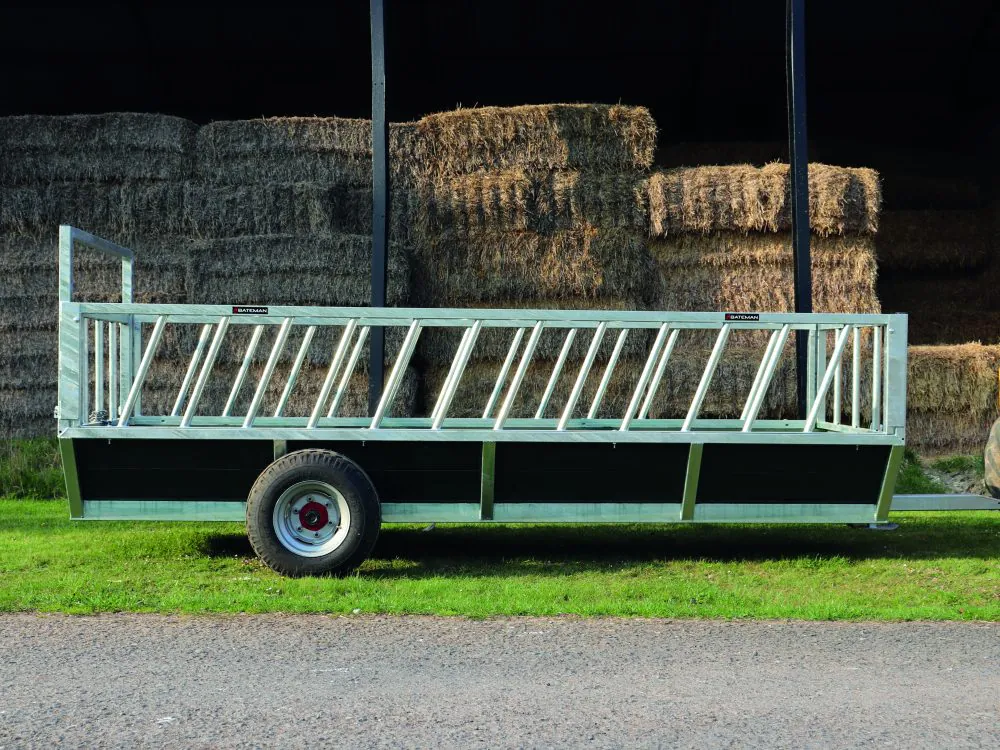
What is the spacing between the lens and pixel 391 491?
277 inches

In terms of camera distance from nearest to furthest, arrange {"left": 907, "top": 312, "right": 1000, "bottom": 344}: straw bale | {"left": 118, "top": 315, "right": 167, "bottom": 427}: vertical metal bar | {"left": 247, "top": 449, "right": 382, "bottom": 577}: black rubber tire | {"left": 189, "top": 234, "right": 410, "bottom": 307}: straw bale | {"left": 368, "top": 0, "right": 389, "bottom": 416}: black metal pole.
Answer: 1. {"left": 247, "top": 449, "right": 382, "bottom": 577}: black rubber tire
2. {"left": 118, "top": 315, "right": 167, "bottom": 427}: vertical metal bar
3. {"left": 368, "top": 0, "right": 389, "bottom": 416}: black metal pole
4. {"left": 189, "top": 234, "right": 410, "bottom": 307}: straw bale
5. {"left": 907, "top": 312, "right": 1000, "bottom": 344}: straw bale

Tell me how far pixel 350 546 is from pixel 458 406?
5.23m

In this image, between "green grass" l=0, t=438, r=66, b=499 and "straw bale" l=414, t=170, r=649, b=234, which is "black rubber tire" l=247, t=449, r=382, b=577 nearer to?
"green grass" l=0, t=438, r=66, b=499

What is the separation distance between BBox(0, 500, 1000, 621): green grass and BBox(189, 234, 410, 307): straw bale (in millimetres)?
3286

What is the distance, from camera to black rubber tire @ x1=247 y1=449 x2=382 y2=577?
672cm

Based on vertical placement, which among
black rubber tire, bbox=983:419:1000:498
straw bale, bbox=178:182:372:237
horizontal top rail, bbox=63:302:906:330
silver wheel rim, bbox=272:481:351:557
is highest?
straw bale, bbox=178:182:372:237

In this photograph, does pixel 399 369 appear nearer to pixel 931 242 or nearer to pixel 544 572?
pixel 544 572

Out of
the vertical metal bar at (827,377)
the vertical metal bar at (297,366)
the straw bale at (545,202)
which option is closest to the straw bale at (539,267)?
the straw bale at (545,202)

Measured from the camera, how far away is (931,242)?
50.2ft

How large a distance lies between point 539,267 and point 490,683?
775cm

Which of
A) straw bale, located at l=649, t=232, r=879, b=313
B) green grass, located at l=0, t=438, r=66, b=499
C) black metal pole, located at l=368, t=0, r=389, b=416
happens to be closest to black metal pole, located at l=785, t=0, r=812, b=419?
straw bale, located at l=649, t=232, r=879, b=313

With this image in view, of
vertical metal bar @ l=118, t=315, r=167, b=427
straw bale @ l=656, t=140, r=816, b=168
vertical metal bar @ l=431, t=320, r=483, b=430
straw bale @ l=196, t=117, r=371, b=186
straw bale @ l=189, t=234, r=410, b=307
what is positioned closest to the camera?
vertical metal bar @ l=118, t=315, r=167, b=427

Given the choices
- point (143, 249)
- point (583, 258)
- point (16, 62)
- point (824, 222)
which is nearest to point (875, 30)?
point (824, 222)

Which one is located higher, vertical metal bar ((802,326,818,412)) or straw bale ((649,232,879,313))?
straw bale ((649,232,879,313))
